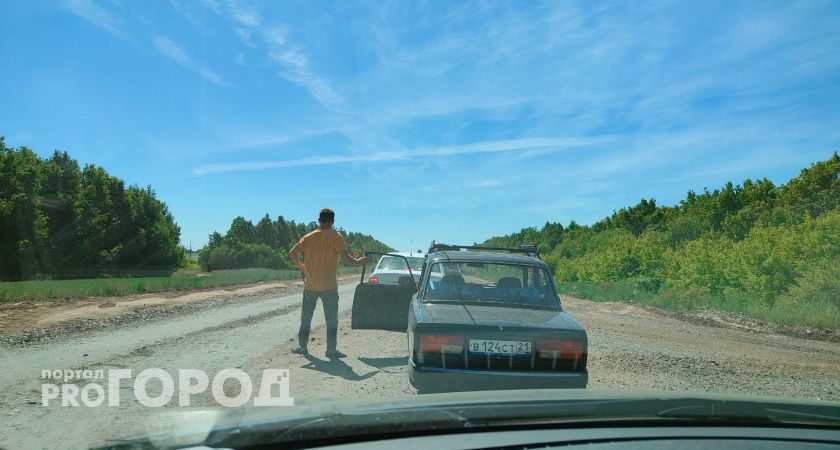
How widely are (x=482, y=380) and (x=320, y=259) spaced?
3.80m

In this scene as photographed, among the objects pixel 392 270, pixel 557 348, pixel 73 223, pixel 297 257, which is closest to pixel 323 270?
pixel 297 257

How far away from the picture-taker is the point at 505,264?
21.4 ft

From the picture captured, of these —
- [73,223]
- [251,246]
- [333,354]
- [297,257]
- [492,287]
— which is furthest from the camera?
[251,246]

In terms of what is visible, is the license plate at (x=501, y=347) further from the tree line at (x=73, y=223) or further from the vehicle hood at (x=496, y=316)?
the tree line at (x=73, y=223)

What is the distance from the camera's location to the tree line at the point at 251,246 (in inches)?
2938

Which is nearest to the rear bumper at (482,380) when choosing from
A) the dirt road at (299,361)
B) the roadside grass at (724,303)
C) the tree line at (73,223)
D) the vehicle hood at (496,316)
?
the vehicle hood at (496,316)

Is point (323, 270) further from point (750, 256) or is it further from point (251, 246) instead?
point (251, 246)

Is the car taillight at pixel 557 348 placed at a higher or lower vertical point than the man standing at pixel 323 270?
lower

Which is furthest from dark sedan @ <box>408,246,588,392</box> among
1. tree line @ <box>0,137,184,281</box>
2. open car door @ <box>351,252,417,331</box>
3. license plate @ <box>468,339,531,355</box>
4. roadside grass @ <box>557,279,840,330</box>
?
tree line @ <box>0,137,184,281</box>

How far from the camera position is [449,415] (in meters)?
2.15

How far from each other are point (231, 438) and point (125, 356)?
22.4 ft

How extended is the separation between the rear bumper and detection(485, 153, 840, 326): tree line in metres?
12.4

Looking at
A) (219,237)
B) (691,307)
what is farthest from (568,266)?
(219,237)

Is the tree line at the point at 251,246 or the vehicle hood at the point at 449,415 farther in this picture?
the tree line at the point at 251,246
